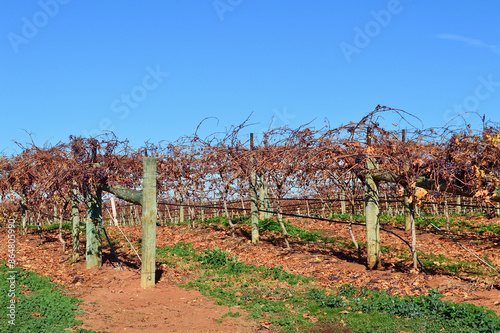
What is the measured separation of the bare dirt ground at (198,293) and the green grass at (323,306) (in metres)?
0.41

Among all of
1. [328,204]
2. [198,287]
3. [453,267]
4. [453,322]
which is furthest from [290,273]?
[328,204]

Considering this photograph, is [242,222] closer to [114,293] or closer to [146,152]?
[146,152]

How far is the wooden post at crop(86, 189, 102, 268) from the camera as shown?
1246cm

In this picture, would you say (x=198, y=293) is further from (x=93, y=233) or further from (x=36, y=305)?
(x=93, y=233)

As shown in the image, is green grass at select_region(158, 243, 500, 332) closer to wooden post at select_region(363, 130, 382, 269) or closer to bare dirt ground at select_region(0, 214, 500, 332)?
bare dirt ground at select_region(0, 214, 500, 332)

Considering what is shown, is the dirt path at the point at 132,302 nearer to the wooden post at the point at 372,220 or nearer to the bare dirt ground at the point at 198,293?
the bare dirt ground at the point at 198,293

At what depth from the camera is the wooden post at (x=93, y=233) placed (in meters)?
12.5

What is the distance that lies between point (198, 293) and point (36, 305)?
328 cm

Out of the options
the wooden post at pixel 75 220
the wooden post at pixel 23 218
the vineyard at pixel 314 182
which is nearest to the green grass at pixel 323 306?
the vineyard at pixel 314 182

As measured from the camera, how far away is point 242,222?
58.9 feet

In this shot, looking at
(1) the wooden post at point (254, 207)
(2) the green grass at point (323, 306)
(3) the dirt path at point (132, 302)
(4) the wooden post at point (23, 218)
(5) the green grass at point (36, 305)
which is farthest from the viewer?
(4) the wooden post at point (23, 218)

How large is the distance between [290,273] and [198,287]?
2303 mm

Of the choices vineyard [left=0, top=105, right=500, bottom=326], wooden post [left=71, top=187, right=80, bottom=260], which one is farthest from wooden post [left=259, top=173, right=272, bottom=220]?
wooden post [left=71, top=187, right=80, bottom=260]

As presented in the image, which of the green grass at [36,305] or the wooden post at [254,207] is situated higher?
the wooden post at [254,207]
